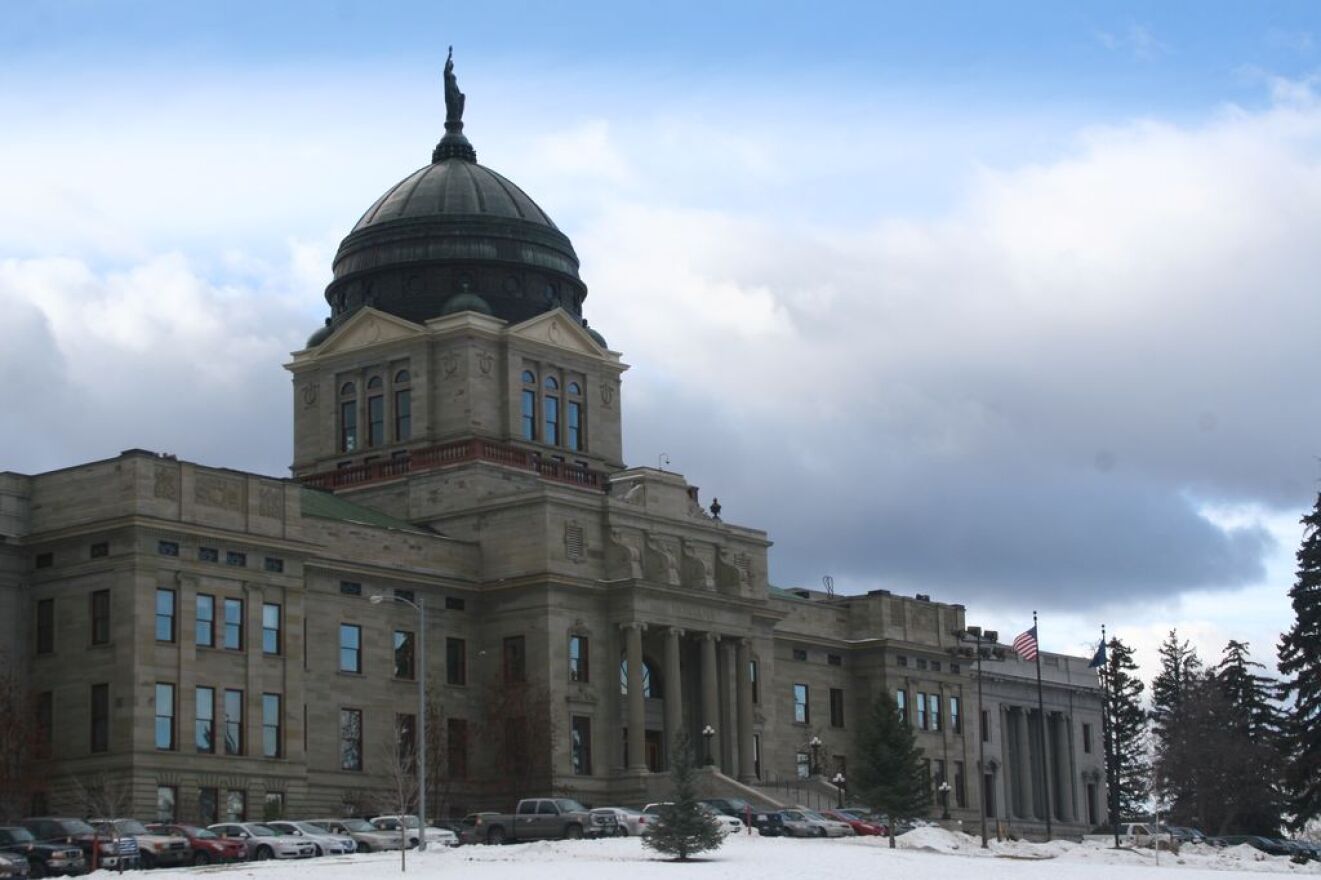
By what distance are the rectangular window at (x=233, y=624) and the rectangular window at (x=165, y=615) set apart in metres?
2.63

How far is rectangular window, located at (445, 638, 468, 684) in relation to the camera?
10112 cm

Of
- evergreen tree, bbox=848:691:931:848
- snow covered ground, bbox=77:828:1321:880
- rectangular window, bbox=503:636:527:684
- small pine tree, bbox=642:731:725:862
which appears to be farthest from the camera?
rectangular window, bbox=503:636:527:684

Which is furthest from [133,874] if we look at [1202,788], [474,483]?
[1202,788]

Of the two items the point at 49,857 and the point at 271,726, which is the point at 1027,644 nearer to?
the point at 271,726

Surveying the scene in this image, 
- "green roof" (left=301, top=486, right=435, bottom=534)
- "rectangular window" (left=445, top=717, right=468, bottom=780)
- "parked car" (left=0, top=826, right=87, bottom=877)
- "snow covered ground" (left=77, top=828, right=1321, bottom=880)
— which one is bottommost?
"snow covered ground" (left=77, top=828, right=1321, bottom=880)

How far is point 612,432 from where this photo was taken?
11756 centimetres

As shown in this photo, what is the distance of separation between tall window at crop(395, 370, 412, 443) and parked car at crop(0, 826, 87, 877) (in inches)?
1834

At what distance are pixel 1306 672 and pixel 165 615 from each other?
51.4m

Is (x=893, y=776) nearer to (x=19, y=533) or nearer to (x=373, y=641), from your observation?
(x=373, y=641)

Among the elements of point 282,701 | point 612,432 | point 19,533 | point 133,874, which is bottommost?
point 133,874

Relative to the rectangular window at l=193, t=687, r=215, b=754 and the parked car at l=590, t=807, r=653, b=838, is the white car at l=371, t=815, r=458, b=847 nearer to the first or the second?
the parked car at l=590, t=807, r=653, b=838

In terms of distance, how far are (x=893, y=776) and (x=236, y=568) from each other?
83.5 feet

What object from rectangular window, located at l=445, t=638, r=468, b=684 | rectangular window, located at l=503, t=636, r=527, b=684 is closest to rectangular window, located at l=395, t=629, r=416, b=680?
rectangular window, located at l=445, t=638, r=468, b=684

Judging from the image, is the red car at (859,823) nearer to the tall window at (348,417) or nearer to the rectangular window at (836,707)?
the rectangular window at (836,707)
